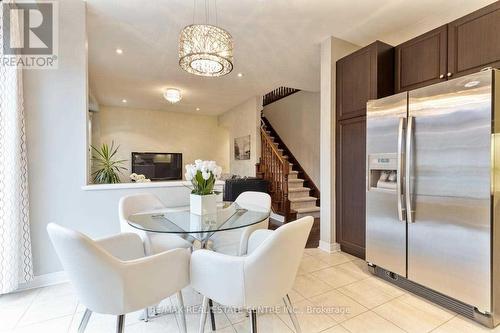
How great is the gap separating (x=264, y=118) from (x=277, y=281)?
22.4 ft

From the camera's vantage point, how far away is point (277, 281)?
129 centimetres

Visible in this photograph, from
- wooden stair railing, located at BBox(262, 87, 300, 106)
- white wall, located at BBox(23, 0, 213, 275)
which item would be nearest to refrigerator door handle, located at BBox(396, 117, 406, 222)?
white wall, located at BBox(23, 0, 213, 275)

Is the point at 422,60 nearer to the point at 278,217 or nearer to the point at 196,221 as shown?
the point at 196,221

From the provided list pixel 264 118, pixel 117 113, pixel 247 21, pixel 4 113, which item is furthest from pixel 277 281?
pixel 117 113

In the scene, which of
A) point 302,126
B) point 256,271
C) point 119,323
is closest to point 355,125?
point 256,271

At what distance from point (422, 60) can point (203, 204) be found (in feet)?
8.73

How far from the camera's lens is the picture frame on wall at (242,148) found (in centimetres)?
656

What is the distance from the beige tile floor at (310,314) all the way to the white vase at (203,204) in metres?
0.79

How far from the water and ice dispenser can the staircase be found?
251cm

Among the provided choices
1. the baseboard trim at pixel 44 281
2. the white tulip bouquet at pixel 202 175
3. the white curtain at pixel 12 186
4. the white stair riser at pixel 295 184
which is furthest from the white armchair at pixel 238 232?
the white stair riser at pixel 295 184

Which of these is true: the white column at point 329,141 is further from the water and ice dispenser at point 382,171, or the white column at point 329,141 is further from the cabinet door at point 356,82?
the water and ice dispenser at point 382,171

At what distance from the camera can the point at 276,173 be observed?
536 centimetres

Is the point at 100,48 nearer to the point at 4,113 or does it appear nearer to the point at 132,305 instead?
the point at 4,113

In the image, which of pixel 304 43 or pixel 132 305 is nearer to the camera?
pixel 132 305
